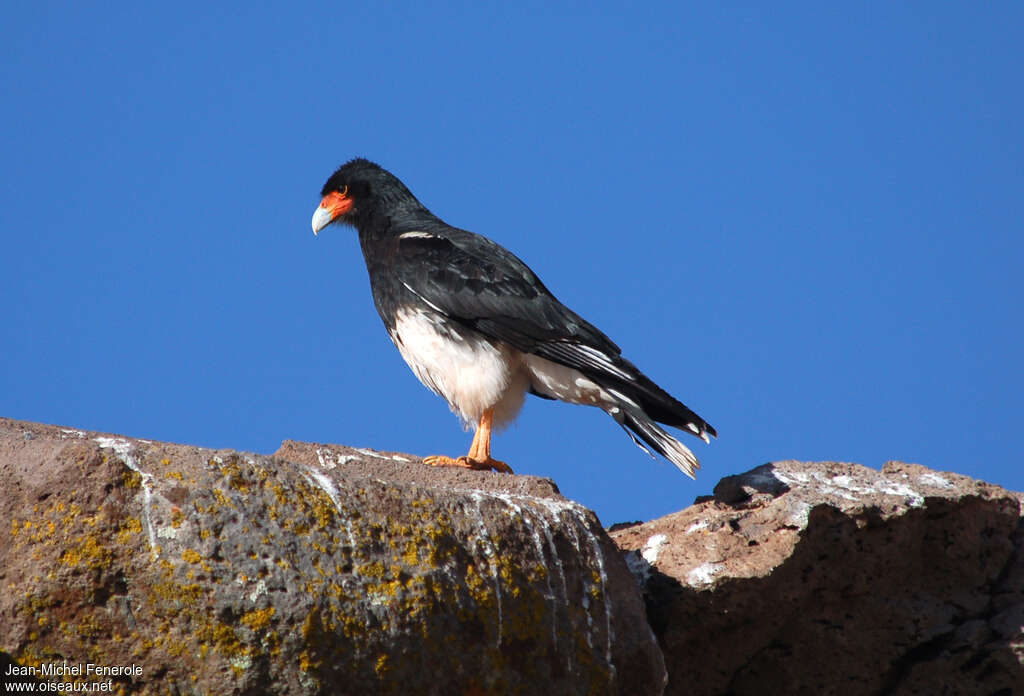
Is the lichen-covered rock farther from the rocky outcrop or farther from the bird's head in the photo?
the bird's head

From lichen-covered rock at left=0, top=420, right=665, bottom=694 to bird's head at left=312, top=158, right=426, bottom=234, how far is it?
15.5 feet

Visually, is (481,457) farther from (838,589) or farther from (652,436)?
(838,589)

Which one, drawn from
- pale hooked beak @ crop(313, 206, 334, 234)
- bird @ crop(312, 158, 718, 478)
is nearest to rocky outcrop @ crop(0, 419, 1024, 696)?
bird @ crop(312, 158, 718, 478)

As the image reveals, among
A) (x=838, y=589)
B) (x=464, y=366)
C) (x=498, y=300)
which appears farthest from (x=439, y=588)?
(x=498, y=300)

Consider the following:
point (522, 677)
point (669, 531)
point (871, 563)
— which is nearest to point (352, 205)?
point (669, 531)

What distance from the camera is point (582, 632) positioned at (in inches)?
181

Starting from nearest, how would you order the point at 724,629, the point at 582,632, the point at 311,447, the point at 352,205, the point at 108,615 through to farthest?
the point at 108,615 < the point at 582,632 < the point at 724,629 < the point at 311,447 < the point at 352,205

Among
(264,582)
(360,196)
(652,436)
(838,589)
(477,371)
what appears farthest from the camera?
(360,196)

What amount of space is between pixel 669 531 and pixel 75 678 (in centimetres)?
300

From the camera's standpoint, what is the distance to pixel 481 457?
303 inches

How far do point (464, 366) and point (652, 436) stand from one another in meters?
1.36

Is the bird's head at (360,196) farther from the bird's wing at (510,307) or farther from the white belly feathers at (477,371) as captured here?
the white belly feathers at (477,371)

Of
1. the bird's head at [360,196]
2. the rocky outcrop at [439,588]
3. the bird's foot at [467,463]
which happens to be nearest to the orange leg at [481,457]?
the bird's foot at [467,463]

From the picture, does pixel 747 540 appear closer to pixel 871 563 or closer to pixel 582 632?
pixel 871 563
